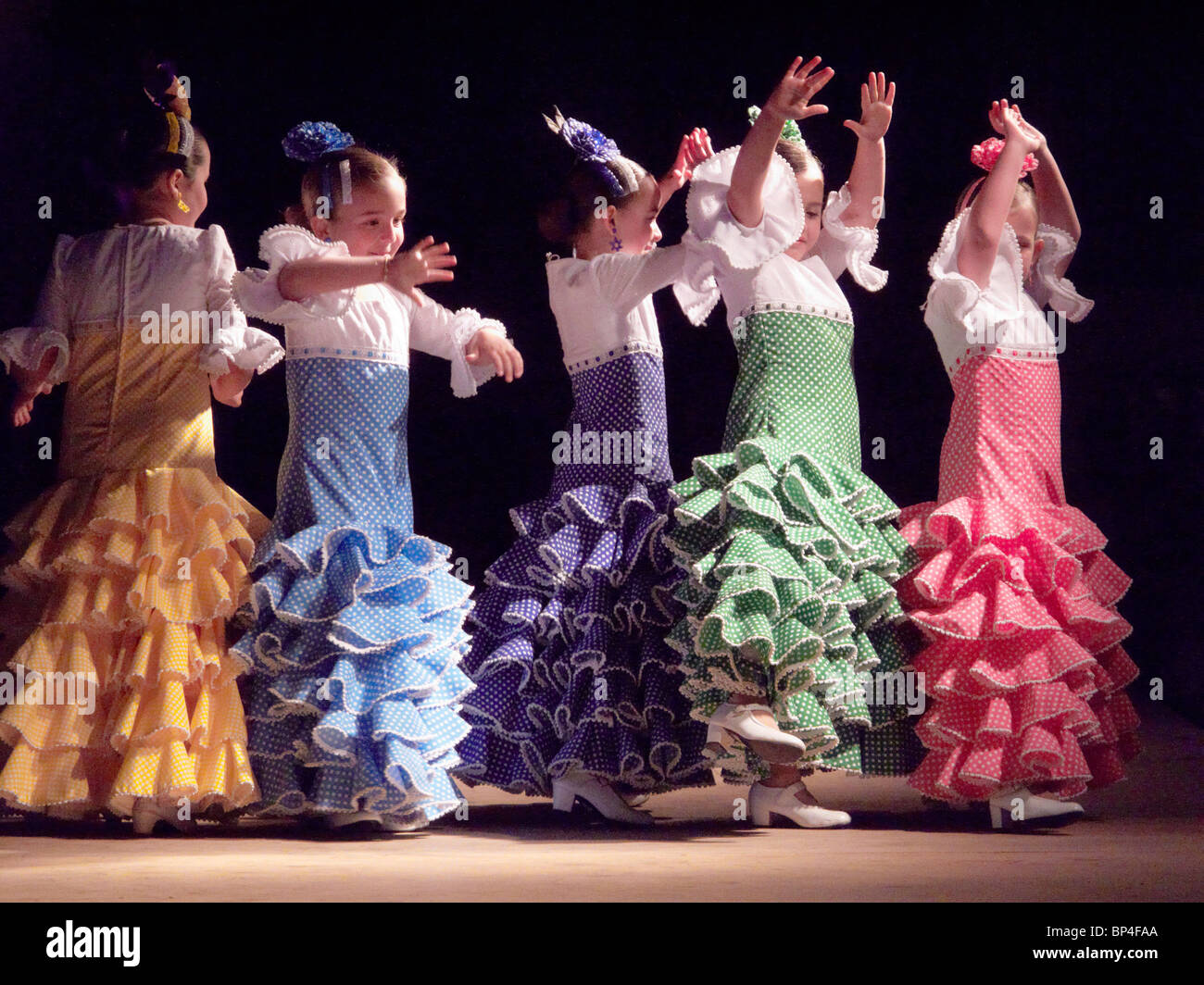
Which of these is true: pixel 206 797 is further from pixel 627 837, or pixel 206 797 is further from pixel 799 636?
pixel 799 636

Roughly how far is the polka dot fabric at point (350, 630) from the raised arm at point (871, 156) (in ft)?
3.25

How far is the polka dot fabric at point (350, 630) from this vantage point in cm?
305

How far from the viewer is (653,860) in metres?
2.74

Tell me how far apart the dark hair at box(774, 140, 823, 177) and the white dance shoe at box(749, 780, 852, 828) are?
46.4 inches

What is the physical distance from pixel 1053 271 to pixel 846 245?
46cm

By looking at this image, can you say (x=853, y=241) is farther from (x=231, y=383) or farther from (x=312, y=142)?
(x=231, y=383)

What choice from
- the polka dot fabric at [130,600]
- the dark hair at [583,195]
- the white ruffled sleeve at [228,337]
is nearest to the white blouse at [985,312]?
the dark hair at [583,195]

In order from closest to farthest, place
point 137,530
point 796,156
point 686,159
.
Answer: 1. point 137,530
2. point 796,156
3. point 686,159

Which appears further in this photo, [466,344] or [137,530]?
[466,344]

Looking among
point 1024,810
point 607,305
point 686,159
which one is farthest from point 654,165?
point 1024,810

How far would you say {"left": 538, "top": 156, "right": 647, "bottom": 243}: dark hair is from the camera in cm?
339

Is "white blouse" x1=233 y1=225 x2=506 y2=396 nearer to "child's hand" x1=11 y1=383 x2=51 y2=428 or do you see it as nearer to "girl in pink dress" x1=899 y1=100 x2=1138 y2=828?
"child's hand" x1=11 y1=383 x2=51 y2=428

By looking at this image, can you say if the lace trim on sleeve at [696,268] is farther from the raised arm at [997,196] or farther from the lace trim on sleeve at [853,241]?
the raised arm at [997,196]

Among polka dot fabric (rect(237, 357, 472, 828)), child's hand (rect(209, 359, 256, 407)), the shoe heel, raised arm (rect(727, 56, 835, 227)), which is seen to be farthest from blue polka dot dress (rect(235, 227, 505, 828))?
raised arm (rect(727, 56, 835, 227))
